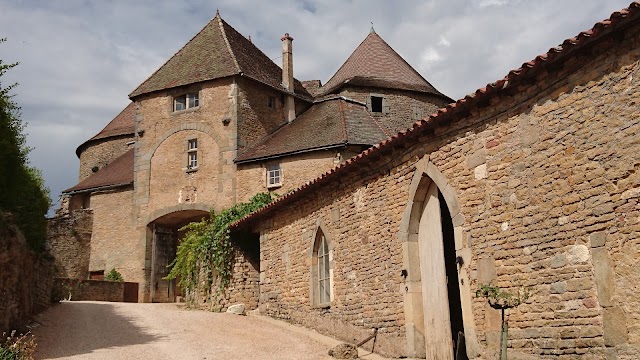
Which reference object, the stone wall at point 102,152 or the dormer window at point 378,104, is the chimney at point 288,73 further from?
the stone wall at point 102,152

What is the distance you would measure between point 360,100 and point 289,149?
5259mm

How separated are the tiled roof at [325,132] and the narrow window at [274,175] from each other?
1.31 ft

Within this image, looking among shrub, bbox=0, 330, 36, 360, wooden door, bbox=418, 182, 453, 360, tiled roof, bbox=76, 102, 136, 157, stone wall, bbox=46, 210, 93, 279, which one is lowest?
shrub, bbox=0, 330, 36, 360

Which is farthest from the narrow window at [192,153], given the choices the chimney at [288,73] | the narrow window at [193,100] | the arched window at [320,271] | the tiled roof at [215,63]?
the arched window at [320,271]

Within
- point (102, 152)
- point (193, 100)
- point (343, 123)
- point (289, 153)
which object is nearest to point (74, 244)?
point (102, 152)

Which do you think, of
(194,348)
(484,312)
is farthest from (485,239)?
(194,348)

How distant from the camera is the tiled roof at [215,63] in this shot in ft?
78.6

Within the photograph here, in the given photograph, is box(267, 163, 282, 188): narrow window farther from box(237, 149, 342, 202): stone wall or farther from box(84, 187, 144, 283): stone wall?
box(84, 187, 144, 283): stone wall

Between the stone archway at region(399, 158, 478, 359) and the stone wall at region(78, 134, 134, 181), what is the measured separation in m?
23.6

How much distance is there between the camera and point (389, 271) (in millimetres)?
11094

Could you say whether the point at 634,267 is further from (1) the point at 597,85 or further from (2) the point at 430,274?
(2) the point at 430,274

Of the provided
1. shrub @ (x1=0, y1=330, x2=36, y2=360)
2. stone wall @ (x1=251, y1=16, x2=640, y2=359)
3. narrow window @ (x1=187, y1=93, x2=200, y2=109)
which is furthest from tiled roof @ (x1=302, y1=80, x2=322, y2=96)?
shrub @ (x1=0, y1=330, x2=36, y2=360)

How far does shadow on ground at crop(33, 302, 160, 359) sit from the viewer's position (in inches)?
436

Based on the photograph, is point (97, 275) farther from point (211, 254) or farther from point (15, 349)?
point (15, 349)
